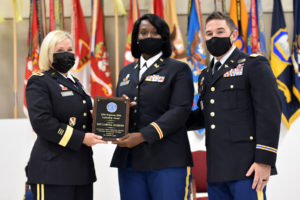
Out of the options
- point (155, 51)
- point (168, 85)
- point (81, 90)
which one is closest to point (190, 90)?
point (168, 85)

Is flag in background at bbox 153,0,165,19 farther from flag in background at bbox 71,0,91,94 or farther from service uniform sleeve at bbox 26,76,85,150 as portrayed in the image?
service uniform sleeve at bbox 26,76,85,150

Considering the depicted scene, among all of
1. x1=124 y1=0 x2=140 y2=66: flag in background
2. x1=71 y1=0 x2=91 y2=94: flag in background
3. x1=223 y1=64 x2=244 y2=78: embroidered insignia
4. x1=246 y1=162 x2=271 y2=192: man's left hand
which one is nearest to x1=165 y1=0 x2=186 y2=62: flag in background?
x1=124 y1=0 x2=140 y2=66: flag in background

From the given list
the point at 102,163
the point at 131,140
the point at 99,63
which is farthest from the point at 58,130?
the point at 99,63

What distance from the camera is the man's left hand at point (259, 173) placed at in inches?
72.8

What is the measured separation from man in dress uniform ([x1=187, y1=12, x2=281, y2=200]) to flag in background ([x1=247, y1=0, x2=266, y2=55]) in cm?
242

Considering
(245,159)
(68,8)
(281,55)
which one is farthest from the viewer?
(68,8)

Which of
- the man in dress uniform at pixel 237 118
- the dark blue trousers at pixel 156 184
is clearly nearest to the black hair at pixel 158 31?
the man in dress uniform at pixel 237 118

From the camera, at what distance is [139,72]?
2316 millimetres

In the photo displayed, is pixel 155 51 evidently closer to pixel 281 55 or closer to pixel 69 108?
pixel 69 108

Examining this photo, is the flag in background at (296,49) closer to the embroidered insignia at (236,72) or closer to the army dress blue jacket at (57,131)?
the embroidered insignia at (236,72)

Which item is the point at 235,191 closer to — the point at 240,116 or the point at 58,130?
the point at 240,116

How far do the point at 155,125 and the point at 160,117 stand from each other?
72mm

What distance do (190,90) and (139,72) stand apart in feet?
1.18

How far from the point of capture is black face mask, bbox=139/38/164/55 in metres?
2.23
